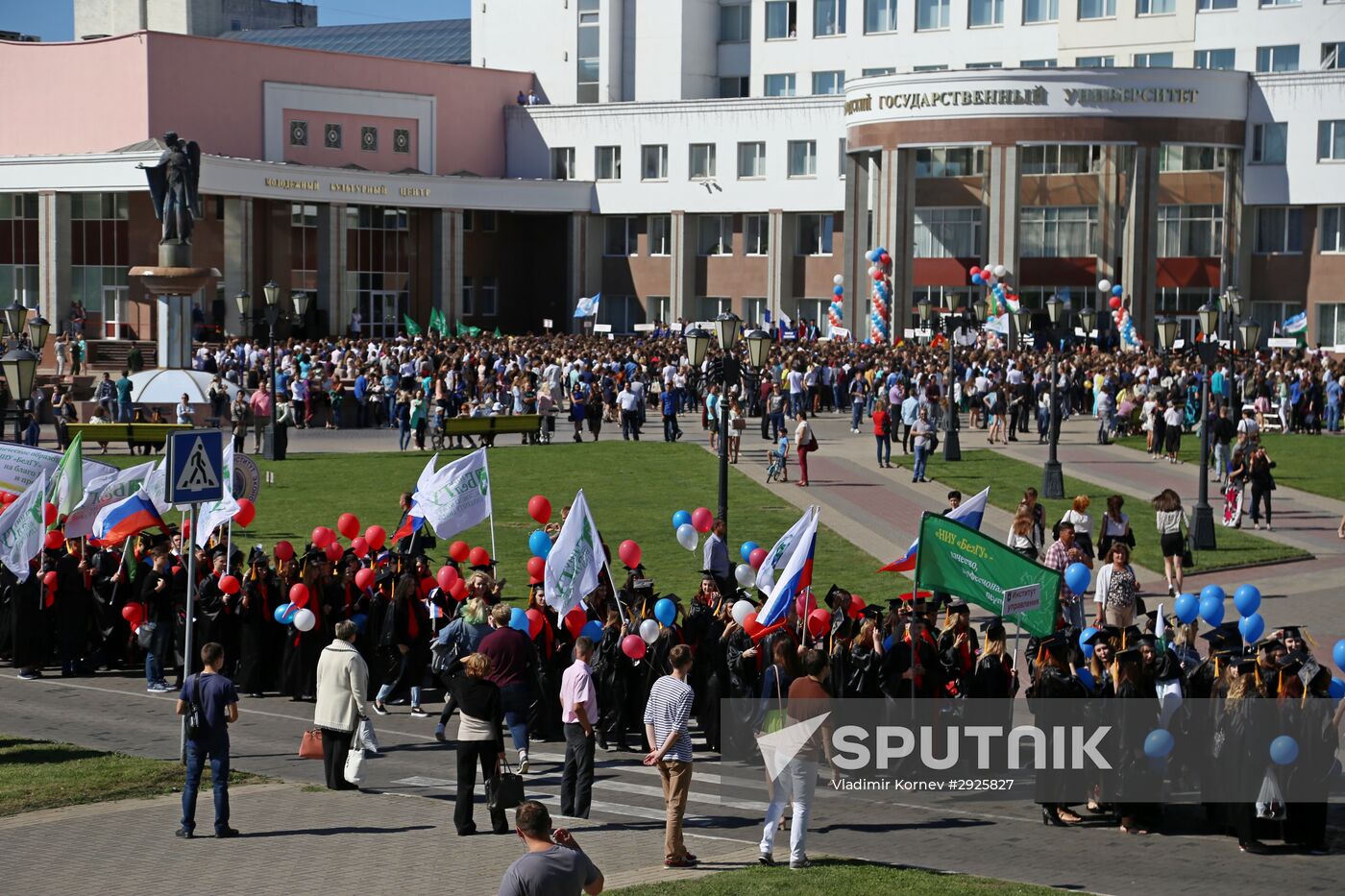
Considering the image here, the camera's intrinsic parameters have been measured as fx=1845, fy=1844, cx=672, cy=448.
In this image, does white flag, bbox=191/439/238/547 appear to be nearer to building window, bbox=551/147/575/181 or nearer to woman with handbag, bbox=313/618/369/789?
woman with handbag, bbox=313/618/369/789

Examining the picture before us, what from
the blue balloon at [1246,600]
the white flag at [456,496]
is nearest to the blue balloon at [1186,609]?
the blue balloon at [1246,600]

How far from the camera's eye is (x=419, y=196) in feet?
261

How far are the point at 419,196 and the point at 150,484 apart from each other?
57.6m

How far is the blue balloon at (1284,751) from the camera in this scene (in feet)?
45.5

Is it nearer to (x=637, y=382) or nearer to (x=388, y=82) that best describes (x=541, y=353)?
(x=637, y=382)

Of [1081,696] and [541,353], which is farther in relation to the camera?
[541,353]

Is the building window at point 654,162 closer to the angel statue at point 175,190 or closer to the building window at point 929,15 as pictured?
the building window at point 929,15

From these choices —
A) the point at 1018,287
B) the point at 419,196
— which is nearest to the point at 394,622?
the point at 1018,287

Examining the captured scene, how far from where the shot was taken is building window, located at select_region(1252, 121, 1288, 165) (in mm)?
71000

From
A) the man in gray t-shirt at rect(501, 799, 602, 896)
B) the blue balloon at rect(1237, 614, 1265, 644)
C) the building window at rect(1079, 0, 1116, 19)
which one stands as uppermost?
the building window at rect(1079, 0, 1116, 19)

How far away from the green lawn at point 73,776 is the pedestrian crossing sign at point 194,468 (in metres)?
2.43

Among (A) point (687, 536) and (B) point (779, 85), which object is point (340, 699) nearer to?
(A) point (687, 536)

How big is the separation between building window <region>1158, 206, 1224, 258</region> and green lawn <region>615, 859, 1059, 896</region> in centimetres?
6344

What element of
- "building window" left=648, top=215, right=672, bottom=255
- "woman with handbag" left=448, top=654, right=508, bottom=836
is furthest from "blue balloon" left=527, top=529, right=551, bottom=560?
"building window" left=648, top=215, right=672, bottom=255
